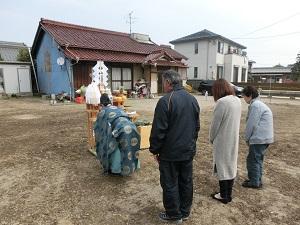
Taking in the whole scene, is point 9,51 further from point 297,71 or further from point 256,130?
point 297,71

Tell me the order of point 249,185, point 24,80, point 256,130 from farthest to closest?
point 24,80
point 249,185
point 256,130

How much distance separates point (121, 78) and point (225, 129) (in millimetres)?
16120

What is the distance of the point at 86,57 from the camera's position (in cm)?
1612

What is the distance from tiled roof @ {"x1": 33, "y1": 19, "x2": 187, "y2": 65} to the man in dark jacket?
13422mm

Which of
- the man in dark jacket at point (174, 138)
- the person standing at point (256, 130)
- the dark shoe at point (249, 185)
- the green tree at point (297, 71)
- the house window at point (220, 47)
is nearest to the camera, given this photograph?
the man in dark jacket at point (174, 138)

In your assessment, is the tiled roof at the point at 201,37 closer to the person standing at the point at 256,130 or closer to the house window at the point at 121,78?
the house window at the point at 121,78

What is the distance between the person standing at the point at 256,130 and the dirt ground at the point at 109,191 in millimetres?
336

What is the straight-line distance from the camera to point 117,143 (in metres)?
3.90

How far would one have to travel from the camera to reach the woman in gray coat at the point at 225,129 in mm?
3233

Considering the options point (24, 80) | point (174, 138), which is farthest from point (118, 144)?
point (24, 80)

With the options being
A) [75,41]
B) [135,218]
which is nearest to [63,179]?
[135,218]

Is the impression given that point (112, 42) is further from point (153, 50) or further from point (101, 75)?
point (101, 75)

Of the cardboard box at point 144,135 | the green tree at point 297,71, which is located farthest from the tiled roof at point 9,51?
the green tree at point 297,71

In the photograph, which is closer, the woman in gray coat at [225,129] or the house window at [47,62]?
the woman in gray coat at [225,129]
